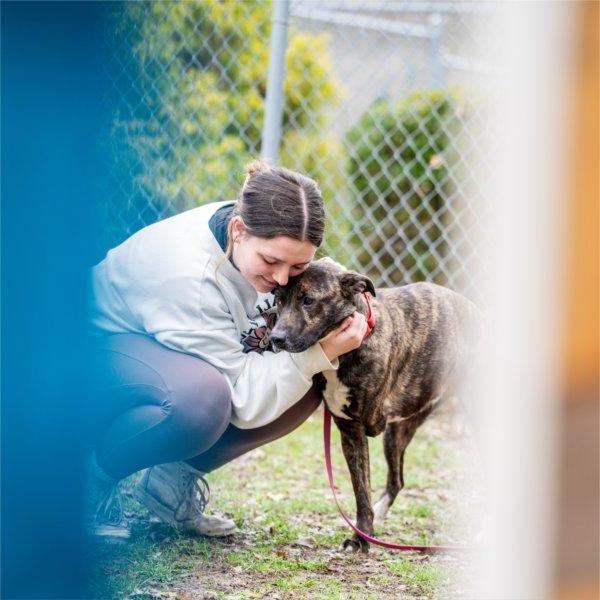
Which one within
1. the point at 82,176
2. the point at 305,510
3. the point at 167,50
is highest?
the point at 167,50

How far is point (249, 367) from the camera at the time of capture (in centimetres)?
289

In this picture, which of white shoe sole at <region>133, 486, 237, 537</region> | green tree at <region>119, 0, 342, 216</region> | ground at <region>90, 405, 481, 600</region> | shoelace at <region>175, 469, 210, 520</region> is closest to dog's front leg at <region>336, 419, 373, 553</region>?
ground at <region>90, 405, 481, 600</region>

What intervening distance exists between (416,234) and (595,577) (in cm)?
516

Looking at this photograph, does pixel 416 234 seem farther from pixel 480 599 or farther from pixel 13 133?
pixel 480 599

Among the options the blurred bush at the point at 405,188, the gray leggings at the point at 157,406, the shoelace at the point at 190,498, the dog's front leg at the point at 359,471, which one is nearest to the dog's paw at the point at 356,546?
the dog's front leg at the point at 359,471

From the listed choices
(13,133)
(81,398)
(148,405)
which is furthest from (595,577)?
(148,405)

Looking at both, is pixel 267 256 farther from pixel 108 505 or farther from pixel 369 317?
pixel 108 505

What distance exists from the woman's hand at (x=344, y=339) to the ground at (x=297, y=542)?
0.70m

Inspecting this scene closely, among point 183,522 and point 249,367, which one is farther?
point 183,522

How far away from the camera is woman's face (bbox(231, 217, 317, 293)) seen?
2766 mm

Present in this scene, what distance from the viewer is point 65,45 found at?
1.79 meters

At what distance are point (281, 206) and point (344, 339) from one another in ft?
1.64

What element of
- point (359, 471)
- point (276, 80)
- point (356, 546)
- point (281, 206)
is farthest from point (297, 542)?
point (276, 80)

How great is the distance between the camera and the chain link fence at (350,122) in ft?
15.8
